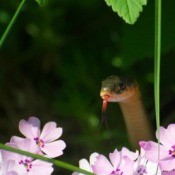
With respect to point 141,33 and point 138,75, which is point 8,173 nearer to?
point 141,33

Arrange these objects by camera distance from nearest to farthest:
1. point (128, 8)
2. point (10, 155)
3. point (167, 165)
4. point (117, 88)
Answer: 1. point (167, 165)
2. point (10, 155)
3. point (128, 8)
4. point (117, 88)

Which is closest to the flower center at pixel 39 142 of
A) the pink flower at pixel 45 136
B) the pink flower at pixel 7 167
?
the pink flower at pixel 45 136

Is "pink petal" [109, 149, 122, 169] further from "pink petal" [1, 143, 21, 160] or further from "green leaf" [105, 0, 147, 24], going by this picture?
"green leaf" [105, 0, 147, 24]

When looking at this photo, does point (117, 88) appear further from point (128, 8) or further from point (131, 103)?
point (128, 8)

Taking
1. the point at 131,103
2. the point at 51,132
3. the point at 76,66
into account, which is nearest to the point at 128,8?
the point at 51,132

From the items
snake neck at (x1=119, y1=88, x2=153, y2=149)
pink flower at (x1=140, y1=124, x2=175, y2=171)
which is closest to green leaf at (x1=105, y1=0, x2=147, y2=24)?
pink flower at (x1=140, y1=124, x2=175, y2=171)

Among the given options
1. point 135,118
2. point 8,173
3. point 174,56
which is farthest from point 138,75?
point 8,173

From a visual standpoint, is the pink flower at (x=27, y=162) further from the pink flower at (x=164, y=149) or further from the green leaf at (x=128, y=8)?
the green leaf at (x=128, y=8)
